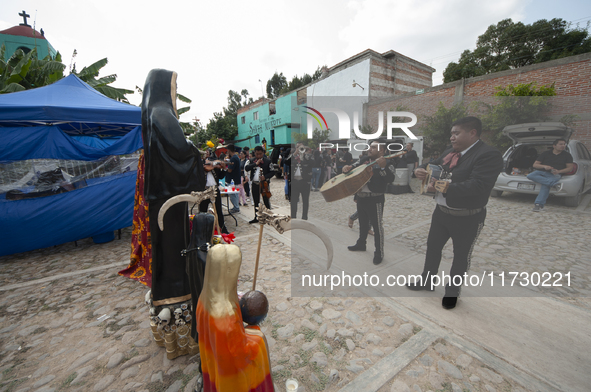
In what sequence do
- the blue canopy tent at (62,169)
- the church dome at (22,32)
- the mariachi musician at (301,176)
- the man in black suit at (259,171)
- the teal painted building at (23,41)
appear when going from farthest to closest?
1. the church dome at (22,32)
2. the teal painted building at (23,41)
3. the man in black suit at (259,171)
4. the mariachi musician at (301,176)
5. the blue canopy tent at (62,169)

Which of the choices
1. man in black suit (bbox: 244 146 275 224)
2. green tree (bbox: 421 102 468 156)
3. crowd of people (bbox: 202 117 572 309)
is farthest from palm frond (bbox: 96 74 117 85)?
green tree (bbox: 421 102 468 156)

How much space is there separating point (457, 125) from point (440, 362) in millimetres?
2271

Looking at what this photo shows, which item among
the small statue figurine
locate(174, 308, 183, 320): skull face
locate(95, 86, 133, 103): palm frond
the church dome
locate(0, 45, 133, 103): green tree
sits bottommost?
locate(174, 308, 183, 320): skull face

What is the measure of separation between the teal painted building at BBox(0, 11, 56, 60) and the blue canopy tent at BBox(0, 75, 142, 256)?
63.8 ft

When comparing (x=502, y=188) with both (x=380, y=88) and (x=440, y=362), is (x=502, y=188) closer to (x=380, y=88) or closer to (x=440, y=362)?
(x=440, y=362)

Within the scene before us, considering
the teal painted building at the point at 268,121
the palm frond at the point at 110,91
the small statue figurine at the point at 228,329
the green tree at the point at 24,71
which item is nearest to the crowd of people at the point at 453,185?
the small statue figurine at the point at 228,329

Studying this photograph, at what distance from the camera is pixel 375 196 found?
11.4 feet

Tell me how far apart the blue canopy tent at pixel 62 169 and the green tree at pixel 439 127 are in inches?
225

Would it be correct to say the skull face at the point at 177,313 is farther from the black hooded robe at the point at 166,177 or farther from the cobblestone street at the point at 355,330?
the cobblestone street at the point at 355,330

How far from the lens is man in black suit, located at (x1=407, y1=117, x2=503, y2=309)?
2426mm

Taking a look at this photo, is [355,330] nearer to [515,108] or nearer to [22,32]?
[515,108]

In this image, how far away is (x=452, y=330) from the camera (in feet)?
8.23

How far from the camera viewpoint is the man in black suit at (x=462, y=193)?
243cm

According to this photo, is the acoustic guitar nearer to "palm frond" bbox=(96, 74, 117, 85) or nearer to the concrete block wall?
the concrete block wall
